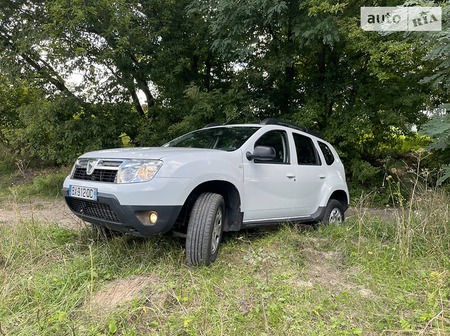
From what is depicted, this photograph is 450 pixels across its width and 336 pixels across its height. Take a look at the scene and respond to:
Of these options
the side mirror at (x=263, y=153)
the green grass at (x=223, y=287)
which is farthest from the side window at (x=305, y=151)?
the green grass at (x=223, y=287)

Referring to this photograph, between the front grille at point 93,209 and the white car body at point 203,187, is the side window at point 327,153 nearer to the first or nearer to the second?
the white car body at point 203,187

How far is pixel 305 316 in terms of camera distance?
2.28m

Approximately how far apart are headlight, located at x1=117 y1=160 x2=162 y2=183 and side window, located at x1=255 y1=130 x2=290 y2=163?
5.11 ft

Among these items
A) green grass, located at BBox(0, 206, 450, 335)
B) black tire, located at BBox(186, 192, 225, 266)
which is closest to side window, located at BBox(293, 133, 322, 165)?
green grass, located at BBox(0, 206, 450, 335)

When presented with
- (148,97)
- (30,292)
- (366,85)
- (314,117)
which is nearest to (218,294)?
(30,292)

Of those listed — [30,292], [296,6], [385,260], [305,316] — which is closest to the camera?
[305,316]

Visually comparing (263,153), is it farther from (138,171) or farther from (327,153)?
(327,153)

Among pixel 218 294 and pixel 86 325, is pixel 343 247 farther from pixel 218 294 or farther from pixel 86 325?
pixel 86 325

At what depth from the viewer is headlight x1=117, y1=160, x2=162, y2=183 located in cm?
272

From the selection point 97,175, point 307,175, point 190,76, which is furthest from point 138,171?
point 190,76

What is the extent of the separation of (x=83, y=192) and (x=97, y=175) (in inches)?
8.0

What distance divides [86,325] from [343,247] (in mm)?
2758

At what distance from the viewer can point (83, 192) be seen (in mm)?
2955

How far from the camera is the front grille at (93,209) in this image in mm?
2768
